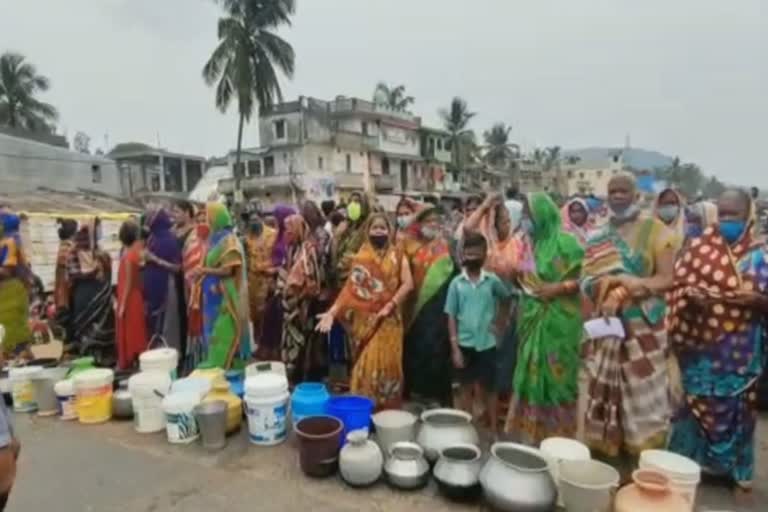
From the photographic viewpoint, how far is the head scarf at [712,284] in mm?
2732

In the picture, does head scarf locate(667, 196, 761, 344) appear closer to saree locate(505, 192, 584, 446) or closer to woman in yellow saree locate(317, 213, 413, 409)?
saree locate(505, 192, 584, 446)

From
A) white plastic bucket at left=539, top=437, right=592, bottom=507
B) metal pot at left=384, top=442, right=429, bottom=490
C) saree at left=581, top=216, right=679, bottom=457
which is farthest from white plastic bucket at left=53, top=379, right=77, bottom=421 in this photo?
saree at left=581, top=216, right=679, bottom=457

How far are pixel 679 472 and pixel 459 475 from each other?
1.09 m

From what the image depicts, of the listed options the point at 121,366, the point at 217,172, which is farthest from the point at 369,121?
the point at 121,366

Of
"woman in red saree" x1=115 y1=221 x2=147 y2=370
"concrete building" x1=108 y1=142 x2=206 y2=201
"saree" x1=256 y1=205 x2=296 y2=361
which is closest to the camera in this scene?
A: "woman in red saree" x1=115 y1=221 x2=147 y2=370

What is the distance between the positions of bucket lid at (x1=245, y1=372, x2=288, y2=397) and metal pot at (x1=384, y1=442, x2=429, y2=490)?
3.20 ft

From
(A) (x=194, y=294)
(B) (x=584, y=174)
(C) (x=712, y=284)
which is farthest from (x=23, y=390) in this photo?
(B) (x=584, y=174)

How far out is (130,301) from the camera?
16.9 feet

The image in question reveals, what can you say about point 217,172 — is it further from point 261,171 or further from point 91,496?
point 91,496

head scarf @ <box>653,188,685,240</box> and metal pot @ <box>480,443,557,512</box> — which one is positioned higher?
head scarf @ <box>653,188,685,240</box>

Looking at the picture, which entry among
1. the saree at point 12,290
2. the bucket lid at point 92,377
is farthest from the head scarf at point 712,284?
the saree at point 12,290

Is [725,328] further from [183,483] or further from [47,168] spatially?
[47,168]

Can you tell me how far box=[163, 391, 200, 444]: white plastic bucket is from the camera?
3.72m

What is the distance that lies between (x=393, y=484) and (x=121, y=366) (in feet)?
11.5
